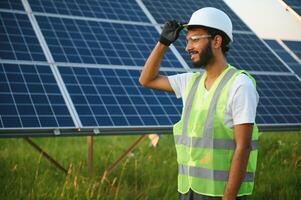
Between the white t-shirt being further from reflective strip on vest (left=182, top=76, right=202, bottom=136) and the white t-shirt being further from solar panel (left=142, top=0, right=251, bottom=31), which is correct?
solar panel (left=142, top=0, right=251, bottom=31)

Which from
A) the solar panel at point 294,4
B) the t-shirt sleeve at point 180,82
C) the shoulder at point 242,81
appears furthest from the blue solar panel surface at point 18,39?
the solar panel at point 294,4

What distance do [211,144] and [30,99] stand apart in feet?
13.1

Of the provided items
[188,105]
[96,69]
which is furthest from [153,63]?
[96,69]

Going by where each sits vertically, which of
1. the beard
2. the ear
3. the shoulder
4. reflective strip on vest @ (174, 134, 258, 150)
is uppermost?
the ear

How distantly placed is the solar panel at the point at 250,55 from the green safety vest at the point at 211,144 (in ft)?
18.7

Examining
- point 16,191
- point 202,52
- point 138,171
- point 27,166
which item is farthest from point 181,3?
point 202,52

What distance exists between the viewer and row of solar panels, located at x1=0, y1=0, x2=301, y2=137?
Answer: 721 cm

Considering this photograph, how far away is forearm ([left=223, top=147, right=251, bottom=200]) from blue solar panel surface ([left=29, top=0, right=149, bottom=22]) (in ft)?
21.3

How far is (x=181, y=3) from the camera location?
1163 centimetres

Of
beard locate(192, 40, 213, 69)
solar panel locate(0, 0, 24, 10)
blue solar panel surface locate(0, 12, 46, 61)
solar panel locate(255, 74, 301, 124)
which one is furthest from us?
solar panel locate(0, 0, 24, 10)

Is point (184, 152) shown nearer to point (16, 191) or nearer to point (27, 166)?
point (16, 191)

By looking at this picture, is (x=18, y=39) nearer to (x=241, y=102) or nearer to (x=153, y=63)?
(x=153, y=63)

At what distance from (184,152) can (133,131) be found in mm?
3341

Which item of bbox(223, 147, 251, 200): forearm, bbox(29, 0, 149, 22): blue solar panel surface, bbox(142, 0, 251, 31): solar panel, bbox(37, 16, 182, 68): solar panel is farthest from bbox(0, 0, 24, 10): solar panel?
bbox(223, 147, 251, 200): forearm
